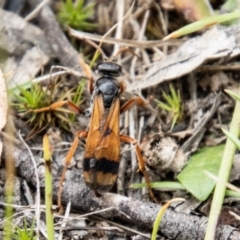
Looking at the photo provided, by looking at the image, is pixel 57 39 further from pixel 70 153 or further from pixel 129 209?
pixel 129 209


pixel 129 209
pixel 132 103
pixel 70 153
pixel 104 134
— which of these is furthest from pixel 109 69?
pixel 129 209

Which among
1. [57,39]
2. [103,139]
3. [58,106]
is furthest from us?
[57,39]

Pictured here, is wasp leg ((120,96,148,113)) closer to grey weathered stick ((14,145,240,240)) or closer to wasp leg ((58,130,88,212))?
wasp leg ((58,130,88,212))

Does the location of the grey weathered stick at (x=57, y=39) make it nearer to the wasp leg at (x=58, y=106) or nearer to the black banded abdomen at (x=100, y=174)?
the wasp leg at (x=58, y=106)

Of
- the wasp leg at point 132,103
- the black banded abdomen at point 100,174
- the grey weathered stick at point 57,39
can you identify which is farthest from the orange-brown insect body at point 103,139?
the grey weathered stick at point 57,39

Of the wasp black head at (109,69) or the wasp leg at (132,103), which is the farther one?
the wasp black head at (109,69)

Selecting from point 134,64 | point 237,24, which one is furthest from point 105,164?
point 237,24

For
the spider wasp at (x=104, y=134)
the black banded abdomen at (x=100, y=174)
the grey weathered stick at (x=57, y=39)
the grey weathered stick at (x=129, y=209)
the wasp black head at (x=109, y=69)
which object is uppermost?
the grey weathered stick at (x=57, y=39)
